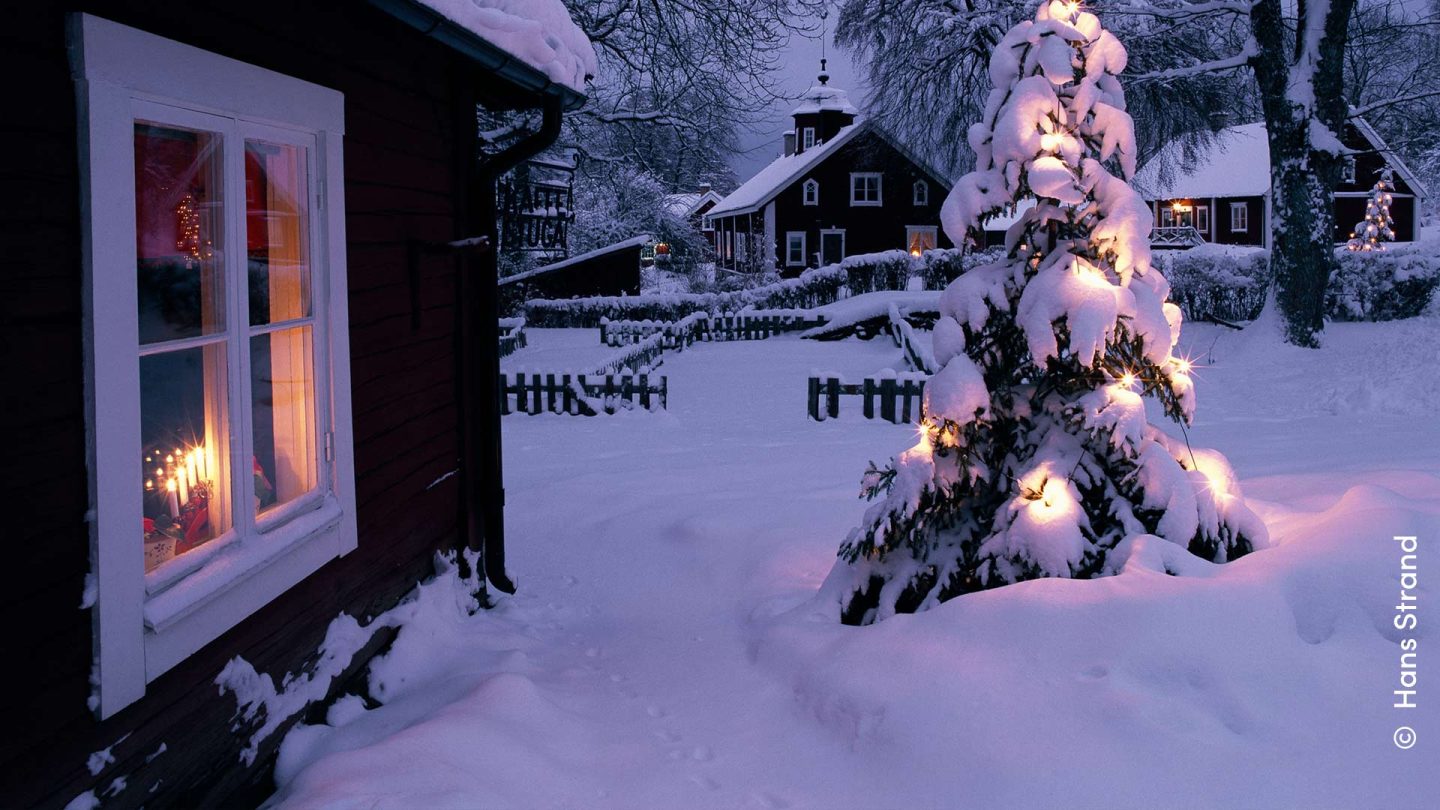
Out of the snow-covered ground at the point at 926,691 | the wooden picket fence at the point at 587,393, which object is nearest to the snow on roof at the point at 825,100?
the wooden picket fence at the point at 587,393

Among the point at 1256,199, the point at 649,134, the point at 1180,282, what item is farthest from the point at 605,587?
the point at 1256,199

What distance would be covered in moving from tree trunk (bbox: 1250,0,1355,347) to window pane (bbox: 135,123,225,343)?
18261mm

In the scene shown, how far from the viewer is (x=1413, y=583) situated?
13.6ft

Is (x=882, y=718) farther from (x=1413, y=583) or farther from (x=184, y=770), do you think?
(x=184, y=770)

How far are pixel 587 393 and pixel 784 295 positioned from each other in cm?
1896

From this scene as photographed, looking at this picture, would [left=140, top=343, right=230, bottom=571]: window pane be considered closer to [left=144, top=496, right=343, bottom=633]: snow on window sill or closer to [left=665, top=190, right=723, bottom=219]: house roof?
[left=144, top=496, right=343, bottom=633]: snow on window sill

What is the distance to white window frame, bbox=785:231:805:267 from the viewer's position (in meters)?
46.1

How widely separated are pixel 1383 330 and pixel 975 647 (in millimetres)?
18076

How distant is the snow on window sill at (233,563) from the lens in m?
2.96

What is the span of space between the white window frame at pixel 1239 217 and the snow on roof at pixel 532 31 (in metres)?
44.3

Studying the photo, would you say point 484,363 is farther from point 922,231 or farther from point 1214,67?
point 922,231

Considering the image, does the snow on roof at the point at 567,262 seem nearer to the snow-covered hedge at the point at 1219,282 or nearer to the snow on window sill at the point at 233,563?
the snow-covered hedge at the point at 1219,282

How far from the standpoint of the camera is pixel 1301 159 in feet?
58.3

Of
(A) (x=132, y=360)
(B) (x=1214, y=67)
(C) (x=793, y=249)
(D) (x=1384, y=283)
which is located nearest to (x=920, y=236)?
(C) (x=793, y=249)
